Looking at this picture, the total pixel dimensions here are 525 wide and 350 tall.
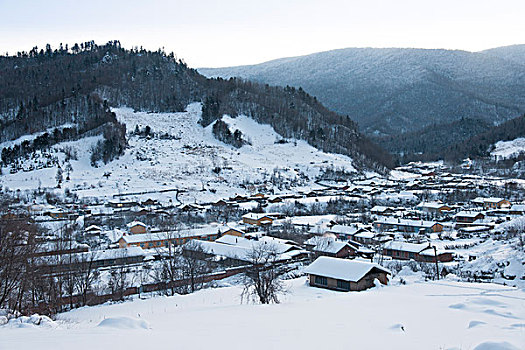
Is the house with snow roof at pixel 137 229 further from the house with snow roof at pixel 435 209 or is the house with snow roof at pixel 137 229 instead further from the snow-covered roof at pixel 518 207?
the snow-covered roof at pixel 518 207

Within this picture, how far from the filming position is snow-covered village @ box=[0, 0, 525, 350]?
24.9 ft

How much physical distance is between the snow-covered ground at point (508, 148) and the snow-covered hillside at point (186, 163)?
151ft

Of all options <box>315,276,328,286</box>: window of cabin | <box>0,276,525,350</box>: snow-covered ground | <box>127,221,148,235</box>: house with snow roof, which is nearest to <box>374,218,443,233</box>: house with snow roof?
<box>127,221,148,235</box>: house with snow roof

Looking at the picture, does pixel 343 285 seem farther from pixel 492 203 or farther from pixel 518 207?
pixel 492 203

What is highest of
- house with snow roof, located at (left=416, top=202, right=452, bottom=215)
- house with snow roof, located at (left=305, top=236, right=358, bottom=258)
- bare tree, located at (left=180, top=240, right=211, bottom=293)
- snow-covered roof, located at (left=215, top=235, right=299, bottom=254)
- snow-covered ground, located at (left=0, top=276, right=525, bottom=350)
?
snow-covered ground, located at (left=0, top=276, right=525, bottom=350)

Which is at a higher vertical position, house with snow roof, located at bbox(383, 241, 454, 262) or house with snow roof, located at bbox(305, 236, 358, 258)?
house with snow roof, located at bbox(305, 236, 358, 258)

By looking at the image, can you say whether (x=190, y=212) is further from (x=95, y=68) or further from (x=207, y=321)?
(x=95, y=68)

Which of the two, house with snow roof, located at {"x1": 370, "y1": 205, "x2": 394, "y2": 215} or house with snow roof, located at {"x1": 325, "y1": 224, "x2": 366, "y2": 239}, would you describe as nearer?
house with snow roof, located at {"x1": 325, "y1": 224, "x2": 366, "y2": 239}

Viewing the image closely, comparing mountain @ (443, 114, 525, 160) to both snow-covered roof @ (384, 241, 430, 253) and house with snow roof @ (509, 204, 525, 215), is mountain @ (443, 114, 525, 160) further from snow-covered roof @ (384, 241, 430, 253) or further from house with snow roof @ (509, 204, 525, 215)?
snow-covered roof @ (384, 241, 430, 253)

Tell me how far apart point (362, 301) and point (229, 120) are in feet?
244

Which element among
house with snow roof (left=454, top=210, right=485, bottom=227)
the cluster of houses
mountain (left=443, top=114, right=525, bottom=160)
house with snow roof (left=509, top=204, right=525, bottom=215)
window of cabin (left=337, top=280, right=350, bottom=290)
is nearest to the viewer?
window of cabin (left=337, top=280, right=350, bottom=290)

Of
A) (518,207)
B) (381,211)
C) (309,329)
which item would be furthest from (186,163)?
(309,329)

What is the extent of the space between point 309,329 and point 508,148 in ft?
391

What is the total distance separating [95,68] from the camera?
99.1 meters
